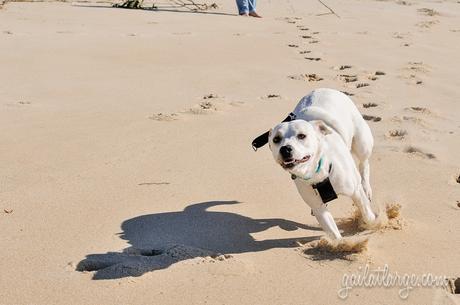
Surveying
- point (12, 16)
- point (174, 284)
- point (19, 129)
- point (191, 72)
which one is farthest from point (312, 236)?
point (12, 16)

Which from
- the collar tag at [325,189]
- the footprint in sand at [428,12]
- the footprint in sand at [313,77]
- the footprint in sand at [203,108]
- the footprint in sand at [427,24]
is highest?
the collar tag at [325,189]

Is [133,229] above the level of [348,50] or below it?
above

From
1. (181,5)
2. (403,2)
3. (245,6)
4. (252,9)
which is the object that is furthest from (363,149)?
(403,2)

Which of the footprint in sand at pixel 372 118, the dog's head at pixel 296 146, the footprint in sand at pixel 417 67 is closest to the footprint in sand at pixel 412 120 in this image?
the footprint in sand at pixel 372 118

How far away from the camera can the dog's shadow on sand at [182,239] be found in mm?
3803

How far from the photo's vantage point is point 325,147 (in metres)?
4.02

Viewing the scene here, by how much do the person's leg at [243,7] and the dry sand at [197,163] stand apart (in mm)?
2051

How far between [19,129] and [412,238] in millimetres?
3992

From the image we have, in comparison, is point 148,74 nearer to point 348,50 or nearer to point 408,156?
point 348,50

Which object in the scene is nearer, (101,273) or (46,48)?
(101,273)

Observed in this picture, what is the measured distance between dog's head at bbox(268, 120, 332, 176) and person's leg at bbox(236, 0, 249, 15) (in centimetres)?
985

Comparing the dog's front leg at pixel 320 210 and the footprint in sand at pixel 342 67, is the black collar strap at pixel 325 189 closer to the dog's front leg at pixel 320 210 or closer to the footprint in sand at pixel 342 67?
the dog's front leg at pixel 320 210

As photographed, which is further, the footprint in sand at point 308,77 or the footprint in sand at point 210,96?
the footprint in sand at point 308,77

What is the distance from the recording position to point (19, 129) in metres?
6.43
